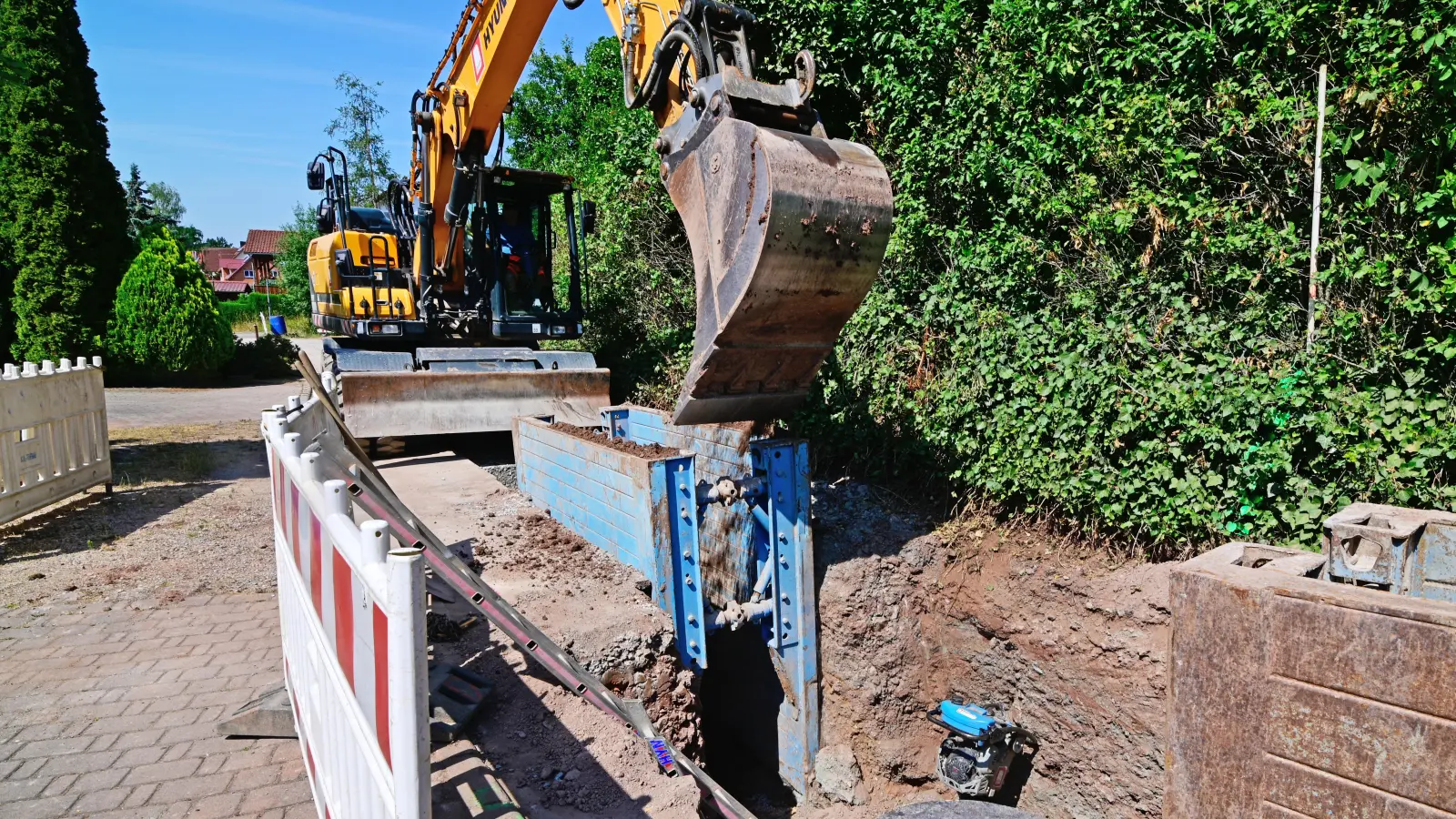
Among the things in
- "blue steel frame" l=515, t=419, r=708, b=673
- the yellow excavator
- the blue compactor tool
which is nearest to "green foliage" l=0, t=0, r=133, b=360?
the yellow excavator

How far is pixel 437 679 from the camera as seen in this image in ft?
12.0

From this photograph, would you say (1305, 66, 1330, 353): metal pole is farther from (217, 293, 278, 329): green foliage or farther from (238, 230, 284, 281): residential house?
(238, 230, 284, 281): residential house

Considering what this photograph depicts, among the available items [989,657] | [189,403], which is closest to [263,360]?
[189,403]

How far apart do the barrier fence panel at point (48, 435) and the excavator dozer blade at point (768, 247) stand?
6.17m

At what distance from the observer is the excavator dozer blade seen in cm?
338

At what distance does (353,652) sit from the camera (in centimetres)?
190

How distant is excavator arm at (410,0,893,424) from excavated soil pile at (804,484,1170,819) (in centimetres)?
177

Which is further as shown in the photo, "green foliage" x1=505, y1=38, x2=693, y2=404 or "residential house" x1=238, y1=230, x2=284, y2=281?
"residential house" x1=238, y1=230, x2=284, y2=281

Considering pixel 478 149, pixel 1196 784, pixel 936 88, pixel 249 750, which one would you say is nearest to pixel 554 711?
pixel 249 750

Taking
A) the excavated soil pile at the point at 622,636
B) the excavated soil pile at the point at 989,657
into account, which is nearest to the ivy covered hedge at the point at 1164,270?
the excavated soil pile at the point at 989,657

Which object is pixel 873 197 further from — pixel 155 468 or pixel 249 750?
pixel 155 468

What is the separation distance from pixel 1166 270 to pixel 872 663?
10.4ft

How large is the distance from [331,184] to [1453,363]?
10.8 meters

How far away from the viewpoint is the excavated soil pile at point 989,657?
4.37 m
